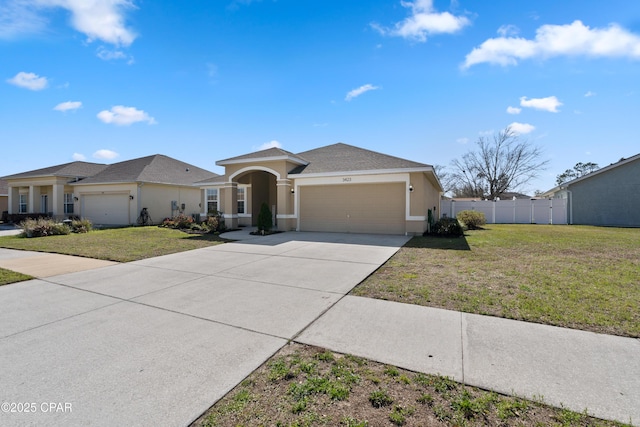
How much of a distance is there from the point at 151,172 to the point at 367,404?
23.5 m

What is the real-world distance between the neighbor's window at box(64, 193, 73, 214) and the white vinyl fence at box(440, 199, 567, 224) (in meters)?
30.0

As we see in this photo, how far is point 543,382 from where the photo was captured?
8.80 feet

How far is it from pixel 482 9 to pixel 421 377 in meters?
11.0

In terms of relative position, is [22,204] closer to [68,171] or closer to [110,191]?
[68,171]

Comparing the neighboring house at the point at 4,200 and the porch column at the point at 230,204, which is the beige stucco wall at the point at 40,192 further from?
the porch column at the point at 230,204

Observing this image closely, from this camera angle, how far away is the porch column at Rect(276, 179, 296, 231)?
601 inches

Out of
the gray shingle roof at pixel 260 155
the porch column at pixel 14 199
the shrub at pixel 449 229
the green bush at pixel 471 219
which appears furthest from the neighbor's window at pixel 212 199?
the porch column at pixel 14 199

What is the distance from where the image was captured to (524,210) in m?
23.9

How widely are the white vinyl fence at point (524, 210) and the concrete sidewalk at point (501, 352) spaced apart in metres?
21.7

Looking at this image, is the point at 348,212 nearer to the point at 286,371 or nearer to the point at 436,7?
the point at 436,7

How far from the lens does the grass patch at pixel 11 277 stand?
6136mm

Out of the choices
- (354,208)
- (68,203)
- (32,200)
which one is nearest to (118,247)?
(354,208)

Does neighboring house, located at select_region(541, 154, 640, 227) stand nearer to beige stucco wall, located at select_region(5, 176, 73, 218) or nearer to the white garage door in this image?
the white garage door

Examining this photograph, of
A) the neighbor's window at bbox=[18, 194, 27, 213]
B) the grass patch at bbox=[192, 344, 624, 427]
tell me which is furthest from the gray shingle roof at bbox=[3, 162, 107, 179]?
the grass patch at bbox=[192, 344, 624, 427]
